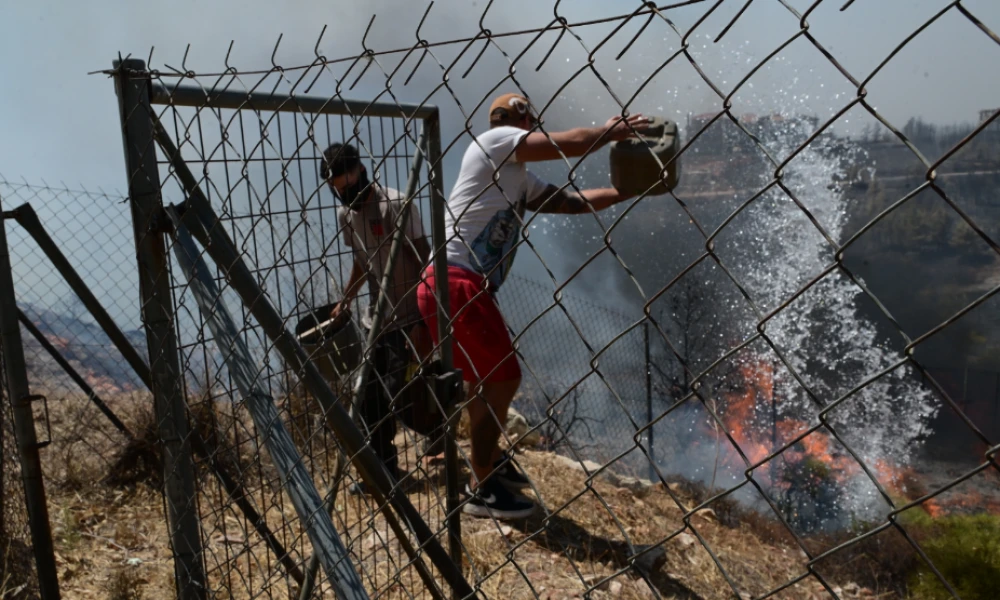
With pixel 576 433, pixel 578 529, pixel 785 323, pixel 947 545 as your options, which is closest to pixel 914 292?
pixel 785 323

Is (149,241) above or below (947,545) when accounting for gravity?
above

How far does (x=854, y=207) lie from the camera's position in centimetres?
2230

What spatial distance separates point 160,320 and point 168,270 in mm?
133

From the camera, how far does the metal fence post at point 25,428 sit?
2.46 metres

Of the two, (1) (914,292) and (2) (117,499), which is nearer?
(2) (117,499)

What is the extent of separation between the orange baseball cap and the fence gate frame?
1013 millimetres

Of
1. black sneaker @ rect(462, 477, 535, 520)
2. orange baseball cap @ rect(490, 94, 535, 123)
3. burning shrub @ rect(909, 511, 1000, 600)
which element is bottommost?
burning shrub @ rect(909, 511, 1000, 600)

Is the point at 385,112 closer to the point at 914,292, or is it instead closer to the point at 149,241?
the point at 149,241

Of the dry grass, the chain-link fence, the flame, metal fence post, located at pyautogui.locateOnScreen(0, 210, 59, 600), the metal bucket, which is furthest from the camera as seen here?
the flame

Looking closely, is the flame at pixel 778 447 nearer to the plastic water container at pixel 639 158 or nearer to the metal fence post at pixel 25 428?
the plastic water container at pixel 639 158

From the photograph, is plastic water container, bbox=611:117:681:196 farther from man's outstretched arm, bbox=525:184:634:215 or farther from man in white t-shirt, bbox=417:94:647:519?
man's outstretched arm, bbox=525:184:634:215

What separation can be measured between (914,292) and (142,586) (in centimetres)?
1991

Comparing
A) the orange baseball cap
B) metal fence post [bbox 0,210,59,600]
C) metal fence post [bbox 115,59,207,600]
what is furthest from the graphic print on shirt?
metal fence post [bbox 0,210,59,600]

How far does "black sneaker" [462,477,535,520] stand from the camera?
3564 mm
